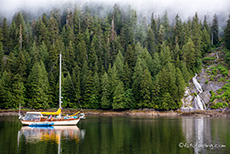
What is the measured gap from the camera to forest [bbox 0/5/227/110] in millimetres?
122000

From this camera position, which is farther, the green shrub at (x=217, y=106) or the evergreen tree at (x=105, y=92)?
the evergreen tree at (x=105, y=92)

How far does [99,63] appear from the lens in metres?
149

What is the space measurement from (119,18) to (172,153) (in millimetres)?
167310

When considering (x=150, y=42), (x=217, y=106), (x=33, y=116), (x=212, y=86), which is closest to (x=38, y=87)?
(x=33, y=116)

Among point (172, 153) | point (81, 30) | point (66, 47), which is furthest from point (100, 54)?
point (172, 153)

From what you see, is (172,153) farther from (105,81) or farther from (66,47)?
(66,47)

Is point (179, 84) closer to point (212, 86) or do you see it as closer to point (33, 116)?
point (212, 86)

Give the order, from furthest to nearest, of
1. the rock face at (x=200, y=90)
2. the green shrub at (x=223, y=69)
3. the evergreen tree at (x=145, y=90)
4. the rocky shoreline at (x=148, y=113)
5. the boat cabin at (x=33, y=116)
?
the green shrub at (x=223, y=69) → the rock face at (x=200, y=90) → the evergreen tree at (x=145, y=90) → the rocky shoreline at (x=148, y=113) → the boat cabin at (x=33, y=116)

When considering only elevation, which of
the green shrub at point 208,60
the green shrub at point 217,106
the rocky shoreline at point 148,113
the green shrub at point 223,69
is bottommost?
the rocky shoreline at point 148,113

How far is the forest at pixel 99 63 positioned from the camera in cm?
12200

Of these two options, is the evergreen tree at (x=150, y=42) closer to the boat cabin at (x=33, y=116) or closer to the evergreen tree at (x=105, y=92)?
the evergreen tree at (x=105, y=92)

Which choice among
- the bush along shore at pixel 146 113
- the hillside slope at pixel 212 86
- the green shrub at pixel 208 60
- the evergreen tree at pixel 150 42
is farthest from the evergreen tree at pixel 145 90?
the green shrub at pixel 208 60

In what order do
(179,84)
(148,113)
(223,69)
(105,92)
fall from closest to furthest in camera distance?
(148,113) < (179,84) < (105,92) < (223,69)

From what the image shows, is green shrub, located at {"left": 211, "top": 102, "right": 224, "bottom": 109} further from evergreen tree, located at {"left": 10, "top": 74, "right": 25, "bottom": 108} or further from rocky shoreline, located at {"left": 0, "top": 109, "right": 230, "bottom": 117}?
evergreen tree, located at {"left": 10, "top": 74, "right": 25, "bottom": 108}
